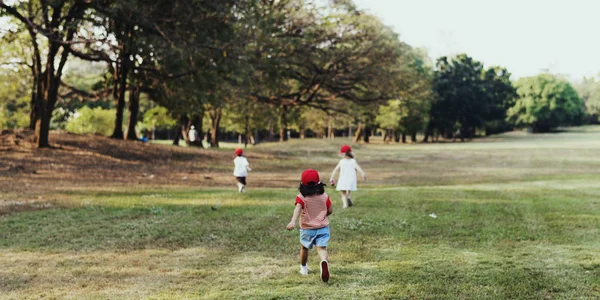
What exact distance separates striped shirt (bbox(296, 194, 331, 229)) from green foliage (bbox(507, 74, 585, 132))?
105314 millimetres

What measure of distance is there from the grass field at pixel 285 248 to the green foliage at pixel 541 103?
96996 mm

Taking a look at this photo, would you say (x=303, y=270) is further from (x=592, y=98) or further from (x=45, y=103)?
(x=592, y=98)

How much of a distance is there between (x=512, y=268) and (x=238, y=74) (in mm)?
21479

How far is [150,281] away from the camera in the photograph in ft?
24.0

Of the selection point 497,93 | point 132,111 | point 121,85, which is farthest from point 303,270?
Result: point 497,93

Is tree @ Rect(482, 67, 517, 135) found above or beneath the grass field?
above

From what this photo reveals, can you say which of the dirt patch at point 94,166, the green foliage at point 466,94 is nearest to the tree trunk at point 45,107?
the dirt patch at point 94,166

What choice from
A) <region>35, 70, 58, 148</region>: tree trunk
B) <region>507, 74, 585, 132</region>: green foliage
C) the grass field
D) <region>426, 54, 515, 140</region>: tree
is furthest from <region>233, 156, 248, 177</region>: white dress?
<region>507, 74, 585, 132</region>: green foliage

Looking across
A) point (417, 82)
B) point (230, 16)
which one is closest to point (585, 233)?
point (230, 16)

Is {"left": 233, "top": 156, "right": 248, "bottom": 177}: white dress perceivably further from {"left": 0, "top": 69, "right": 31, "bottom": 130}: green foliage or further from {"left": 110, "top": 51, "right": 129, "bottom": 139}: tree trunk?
{"left": 0, "top": 69, "right": 31, "bottom": 130}: green foliage

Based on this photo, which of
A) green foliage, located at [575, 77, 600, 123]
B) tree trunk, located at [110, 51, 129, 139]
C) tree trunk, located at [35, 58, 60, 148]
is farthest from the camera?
green foliage, located at [575, 77, 600, 123]

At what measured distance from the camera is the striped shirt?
7.60 m

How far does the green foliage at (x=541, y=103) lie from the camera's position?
104 metres

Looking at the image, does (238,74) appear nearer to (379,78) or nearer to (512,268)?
(379,78)
